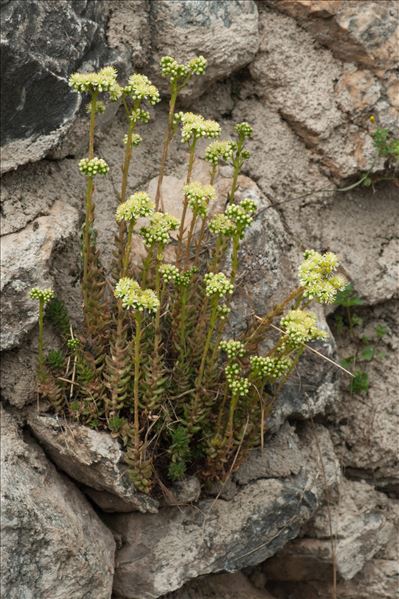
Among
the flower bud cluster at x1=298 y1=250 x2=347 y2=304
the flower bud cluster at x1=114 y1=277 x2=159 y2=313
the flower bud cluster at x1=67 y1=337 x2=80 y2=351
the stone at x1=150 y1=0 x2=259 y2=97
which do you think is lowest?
the flower bud cluster at x1=67 y1=337 x2=80 y2=351

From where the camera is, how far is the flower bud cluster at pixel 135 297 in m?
2.60

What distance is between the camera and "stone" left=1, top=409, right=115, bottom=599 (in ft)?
9.69

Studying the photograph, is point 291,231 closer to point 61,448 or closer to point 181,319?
point 181,319

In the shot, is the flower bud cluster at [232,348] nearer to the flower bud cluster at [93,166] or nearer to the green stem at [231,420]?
the green stem at [231,420]

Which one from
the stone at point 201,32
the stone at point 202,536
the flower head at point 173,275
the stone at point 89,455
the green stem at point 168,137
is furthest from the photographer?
the stone at point 201,32

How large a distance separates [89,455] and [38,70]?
148cm

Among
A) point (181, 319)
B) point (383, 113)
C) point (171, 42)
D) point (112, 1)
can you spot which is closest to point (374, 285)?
point (383, 113)

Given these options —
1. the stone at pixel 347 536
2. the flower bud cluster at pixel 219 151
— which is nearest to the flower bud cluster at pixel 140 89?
the flower bud cluster at pixel 219 151

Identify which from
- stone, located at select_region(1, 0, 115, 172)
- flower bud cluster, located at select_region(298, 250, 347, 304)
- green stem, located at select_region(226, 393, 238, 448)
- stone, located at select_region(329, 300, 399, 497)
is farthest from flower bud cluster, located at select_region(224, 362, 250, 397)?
stone, located at select_region(1, 0, 115, 172)

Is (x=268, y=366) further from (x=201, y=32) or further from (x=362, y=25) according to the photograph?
(x=362, y=25)

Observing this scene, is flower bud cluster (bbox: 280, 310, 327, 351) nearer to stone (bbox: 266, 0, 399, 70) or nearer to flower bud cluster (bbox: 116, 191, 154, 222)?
flower bud cluster (bbox: 116, 191, 154, 222)

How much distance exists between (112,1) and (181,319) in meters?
1.47

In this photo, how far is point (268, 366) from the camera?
113 inches

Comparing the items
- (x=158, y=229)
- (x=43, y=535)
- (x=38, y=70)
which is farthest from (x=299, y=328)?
(x=38, y=70)
